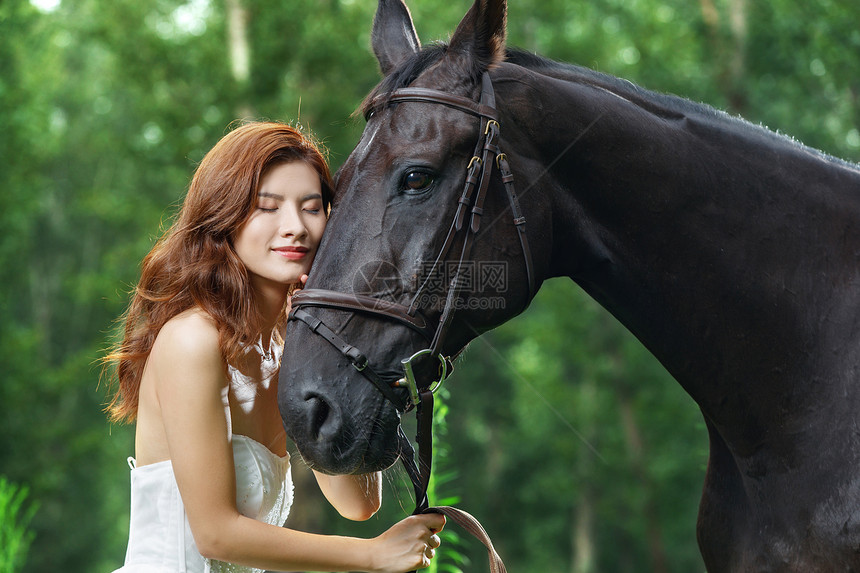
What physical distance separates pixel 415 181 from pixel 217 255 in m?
0.71

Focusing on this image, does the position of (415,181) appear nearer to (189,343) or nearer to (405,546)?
(189,343)

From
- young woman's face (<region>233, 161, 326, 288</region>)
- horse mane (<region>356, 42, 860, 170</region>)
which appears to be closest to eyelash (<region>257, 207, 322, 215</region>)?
young woman's face (<region>233, 161, 326, 288</region>)

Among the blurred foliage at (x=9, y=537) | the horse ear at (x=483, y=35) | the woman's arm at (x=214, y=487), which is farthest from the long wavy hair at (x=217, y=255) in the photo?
the blurred foliage at (x=9, y=537)

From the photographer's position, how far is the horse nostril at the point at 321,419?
2.06 metres

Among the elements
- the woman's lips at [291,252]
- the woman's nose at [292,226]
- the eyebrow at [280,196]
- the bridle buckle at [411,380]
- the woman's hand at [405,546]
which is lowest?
the woman's hand at [405,546]

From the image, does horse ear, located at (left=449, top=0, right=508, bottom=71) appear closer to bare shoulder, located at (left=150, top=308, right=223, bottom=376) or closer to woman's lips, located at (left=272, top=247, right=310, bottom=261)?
woman's lips, located at (left=272, top=247, right=310, bottom=261)

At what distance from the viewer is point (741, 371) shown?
2318 millimetres

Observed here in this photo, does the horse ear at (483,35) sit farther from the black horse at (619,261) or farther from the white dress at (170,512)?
the white dress at (170,512)

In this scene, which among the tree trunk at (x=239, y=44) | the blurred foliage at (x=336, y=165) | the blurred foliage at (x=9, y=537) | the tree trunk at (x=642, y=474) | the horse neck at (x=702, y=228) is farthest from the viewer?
the tree trunk at (x=642, y=474)

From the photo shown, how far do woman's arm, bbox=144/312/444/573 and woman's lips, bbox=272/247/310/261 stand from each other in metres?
0.32

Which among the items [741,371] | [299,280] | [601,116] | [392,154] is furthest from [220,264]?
[741,371]

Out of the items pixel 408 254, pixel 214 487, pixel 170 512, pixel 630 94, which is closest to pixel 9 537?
pixel 170 512

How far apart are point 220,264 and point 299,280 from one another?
0.84 feet

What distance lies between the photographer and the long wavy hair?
2355mm
